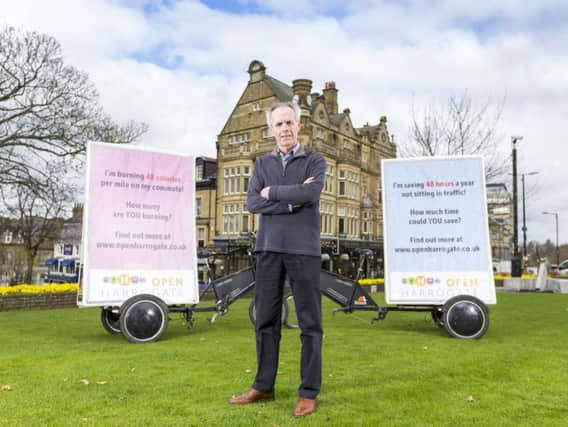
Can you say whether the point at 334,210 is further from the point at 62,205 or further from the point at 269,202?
the point at 269,202

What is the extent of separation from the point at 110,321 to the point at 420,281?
4991mm

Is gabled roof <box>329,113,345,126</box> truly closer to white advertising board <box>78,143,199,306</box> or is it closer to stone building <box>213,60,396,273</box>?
stone building <box>213,60,396,273</box>

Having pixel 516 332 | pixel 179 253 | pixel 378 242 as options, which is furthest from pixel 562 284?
pixel 378 242

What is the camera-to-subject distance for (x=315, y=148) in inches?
1598

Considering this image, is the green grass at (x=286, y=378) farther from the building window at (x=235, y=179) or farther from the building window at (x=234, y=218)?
the building window at (x=235, y=179)

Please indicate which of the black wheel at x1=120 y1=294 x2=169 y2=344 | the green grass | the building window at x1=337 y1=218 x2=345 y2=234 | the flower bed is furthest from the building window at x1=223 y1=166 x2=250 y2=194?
the black wheel at x1=120 y1=294 x2=169 y2=344

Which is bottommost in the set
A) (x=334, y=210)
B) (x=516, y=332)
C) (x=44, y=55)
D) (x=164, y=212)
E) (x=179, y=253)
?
(x=516, y=332)

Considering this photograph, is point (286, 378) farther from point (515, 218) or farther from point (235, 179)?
point (235, 179)

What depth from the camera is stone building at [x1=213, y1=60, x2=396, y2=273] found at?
4131 cm

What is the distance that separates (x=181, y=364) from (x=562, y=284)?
21851mm

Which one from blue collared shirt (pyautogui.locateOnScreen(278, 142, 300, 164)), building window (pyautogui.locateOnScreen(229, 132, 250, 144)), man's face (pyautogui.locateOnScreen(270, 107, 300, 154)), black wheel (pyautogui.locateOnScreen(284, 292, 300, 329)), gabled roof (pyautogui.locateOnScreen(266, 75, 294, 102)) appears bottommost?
black wheel (pyautogui.locateOnScreen(284, 292, 300, 329))

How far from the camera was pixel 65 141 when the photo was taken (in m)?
19.8

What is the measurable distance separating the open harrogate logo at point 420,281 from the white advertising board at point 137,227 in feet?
11.1

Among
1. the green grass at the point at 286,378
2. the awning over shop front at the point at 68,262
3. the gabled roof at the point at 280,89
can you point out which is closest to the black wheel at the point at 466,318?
the green grass at the point at 286,378
